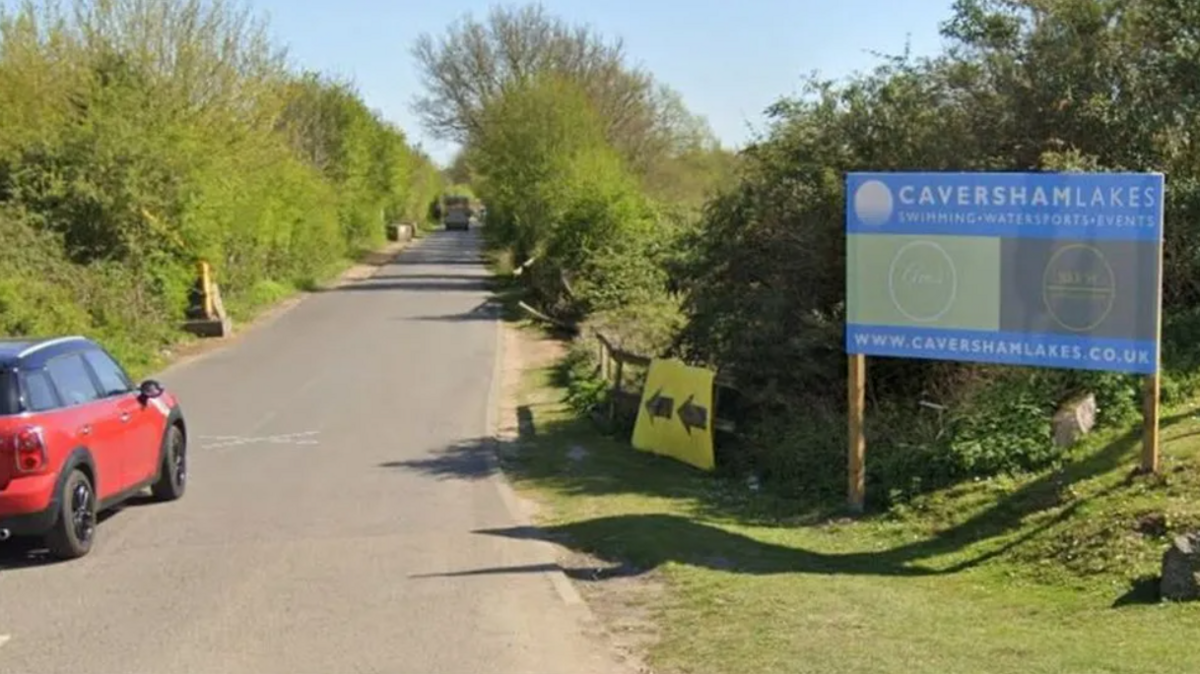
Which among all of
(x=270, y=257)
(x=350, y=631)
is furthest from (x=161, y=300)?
(x=350, y=631)

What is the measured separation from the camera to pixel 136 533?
35.6ft

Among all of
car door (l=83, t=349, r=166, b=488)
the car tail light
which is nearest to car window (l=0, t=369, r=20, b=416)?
the car tail light

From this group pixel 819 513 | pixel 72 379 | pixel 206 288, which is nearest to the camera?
pixel 72 379

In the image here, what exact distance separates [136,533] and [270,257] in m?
32.0

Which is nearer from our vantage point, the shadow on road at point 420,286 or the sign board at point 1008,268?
the sign board at point 1008,268

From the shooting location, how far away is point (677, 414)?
14906mm

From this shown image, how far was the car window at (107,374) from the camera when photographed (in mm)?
11086

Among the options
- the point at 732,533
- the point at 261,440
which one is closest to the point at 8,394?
the point at 732,533

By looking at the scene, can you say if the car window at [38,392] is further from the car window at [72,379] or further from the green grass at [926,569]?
the green grass at [926,569]

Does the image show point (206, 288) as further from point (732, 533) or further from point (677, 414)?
point (732, 533)

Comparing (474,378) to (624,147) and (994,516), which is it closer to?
→ (994,516)

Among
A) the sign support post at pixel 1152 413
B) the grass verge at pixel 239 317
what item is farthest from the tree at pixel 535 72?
the sign support post at pixel 1152 413

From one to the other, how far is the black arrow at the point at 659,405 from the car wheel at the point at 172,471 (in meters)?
5.20

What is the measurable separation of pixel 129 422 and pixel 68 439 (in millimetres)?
1376
